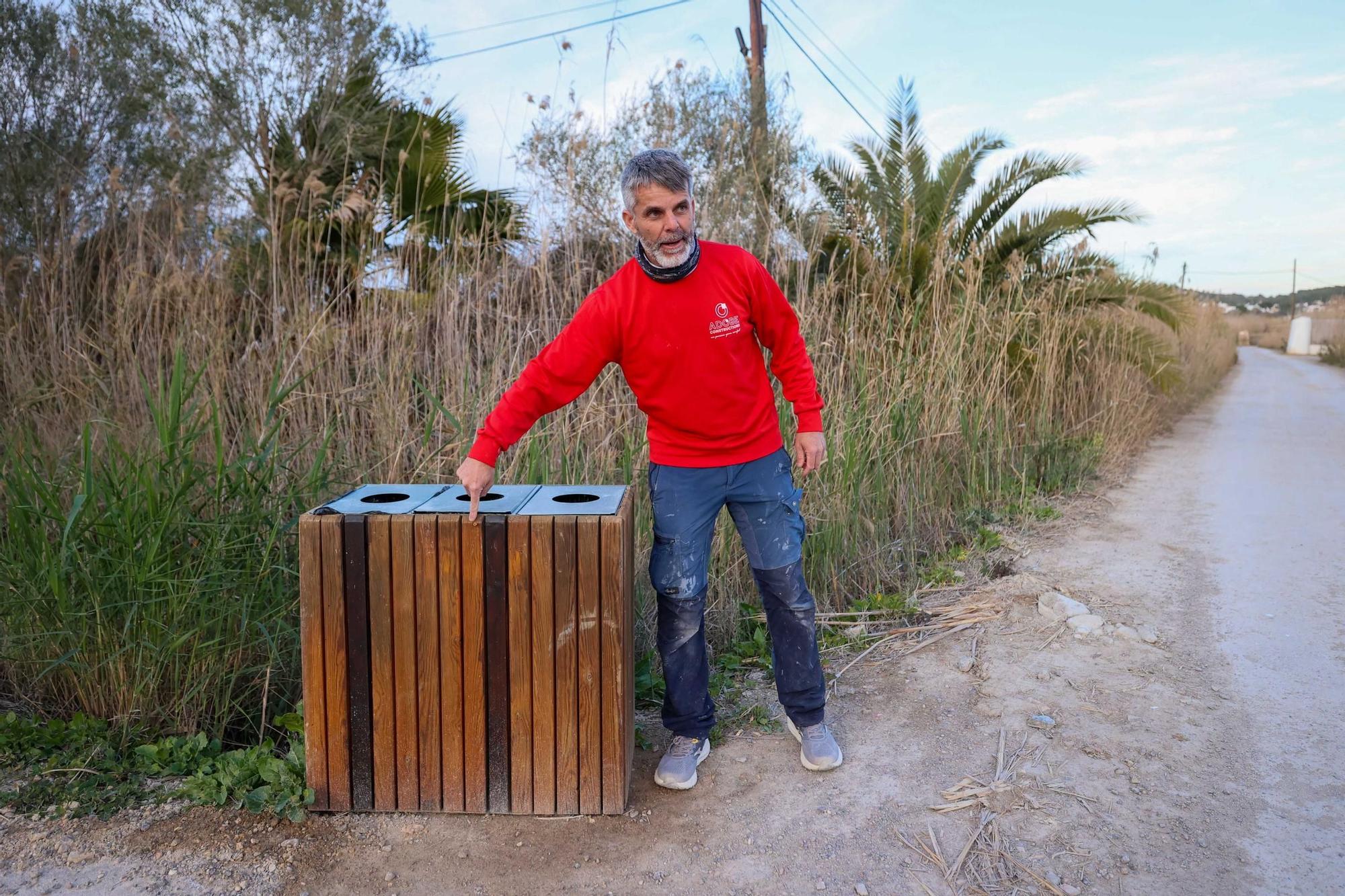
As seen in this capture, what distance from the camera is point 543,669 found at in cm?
233

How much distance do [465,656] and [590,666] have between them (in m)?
0.30

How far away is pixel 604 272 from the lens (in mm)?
5332

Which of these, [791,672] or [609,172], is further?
[609,172]

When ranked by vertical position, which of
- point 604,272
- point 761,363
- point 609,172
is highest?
point 609,172

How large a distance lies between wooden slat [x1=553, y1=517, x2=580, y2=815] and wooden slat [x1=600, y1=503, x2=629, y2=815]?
0.07 m

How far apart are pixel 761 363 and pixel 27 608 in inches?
86.2

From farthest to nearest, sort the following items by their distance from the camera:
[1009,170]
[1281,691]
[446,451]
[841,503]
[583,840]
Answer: [1009,170] → [841,503] → [446,451] → [1281,691] → [583,840]

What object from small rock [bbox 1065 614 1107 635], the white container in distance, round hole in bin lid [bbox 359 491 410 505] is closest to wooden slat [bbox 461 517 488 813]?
round hole in bin lid [bbox 359 491 410 505]

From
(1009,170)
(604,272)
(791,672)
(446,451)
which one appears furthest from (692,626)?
(1009,170)

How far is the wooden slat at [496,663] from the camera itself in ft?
7.51

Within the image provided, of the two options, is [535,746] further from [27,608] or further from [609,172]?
[609,172]

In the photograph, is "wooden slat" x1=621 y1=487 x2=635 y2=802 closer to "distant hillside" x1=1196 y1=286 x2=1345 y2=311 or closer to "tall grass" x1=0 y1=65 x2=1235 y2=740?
"tall grass" x1=0 y1=65 x2=1235 y2=740

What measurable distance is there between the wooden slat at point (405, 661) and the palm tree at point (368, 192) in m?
2.40

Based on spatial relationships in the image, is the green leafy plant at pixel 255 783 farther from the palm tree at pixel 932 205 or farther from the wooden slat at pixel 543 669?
the palm tree at pixel 932 205
